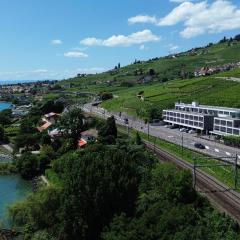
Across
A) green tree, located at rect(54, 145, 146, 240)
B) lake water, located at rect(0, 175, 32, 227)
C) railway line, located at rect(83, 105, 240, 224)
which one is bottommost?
lake water, located at rect(0, 175, 32, 227)

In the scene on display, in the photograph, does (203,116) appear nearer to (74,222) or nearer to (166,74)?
(74,222)

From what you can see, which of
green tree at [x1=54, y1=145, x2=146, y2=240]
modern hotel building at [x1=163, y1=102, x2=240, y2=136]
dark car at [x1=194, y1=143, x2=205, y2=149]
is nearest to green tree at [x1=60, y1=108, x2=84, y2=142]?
modern hotel building at [x1=163, y1=102, x2=240, y2=136]

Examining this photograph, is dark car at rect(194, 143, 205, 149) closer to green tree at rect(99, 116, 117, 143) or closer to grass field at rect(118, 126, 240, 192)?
grass field at rect(118, 126, 240, 192)

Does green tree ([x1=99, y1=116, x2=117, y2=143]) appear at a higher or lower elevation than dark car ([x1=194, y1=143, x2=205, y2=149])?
higher

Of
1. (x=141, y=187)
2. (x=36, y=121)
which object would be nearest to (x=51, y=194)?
(x=141, y=187)

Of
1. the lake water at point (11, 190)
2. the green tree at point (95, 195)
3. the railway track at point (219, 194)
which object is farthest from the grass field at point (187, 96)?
the green tree at point (95, 195)

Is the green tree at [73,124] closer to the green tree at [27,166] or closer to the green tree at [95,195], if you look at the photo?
the green tree at [27,166]

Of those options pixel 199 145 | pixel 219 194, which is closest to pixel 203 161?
pixel 199 145
